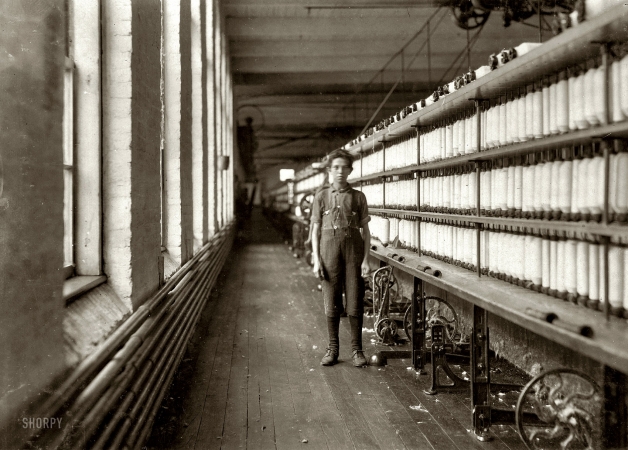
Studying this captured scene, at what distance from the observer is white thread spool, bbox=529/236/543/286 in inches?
117

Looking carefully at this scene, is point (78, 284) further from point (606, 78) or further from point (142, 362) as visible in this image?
point (606, 78)

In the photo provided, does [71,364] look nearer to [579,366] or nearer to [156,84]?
[156,84]

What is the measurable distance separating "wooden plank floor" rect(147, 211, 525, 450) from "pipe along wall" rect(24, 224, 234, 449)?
0.91ft

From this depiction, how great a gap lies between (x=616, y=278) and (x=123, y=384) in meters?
2.06

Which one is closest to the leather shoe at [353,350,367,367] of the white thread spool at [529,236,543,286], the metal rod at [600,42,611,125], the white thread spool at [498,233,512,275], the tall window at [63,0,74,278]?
the white thread spool at [498,233,512,275]

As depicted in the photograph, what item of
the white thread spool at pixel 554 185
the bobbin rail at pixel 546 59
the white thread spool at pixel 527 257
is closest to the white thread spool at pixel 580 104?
the bobbin rail at pixel 546 59

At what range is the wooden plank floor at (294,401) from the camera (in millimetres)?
3244

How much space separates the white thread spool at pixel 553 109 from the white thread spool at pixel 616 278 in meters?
0.71

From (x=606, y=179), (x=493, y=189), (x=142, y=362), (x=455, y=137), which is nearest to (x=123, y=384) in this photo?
(x=142, y=362)

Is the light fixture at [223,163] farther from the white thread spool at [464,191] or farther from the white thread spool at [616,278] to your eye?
the white thread spool at [616,278]

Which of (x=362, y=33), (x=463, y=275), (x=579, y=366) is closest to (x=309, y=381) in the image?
(x=463, y=275)

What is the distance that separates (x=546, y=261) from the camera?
293 centimetres

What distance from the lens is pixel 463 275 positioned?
377cm

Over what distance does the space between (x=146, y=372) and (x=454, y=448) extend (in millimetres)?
1654
